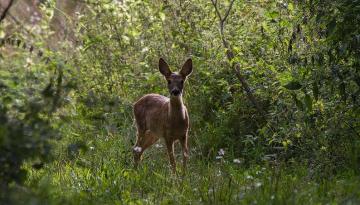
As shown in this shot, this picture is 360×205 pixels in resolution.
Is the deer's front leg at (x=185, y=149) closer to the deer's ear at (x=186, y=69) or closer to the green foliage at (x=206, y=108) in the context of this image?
the green foliage at (x=206, y=108)

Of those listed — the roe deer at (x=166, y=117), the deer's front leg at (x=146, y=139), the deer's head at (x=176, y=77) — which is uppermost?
the deer's head at (x=176, y=77)

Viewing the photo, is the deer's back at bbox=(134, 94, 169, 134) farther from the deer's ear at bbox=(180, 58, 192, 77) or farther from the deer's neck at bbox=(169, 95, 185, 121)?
the deer's ear at bbox=(180, 58, 192, 77)

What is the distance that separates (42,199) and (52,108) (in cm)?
61

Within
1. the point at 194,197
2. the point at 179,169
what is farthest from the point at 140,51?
the point at 194,197

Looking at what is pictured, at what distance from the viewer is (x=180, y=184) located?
22.5 ft

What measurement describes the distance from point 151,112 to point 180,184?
3.07 meters

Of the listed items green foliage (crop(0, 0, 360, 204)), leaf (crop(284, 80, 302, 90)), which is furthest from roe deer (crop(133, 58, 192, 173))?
leaf (crop(284, 80, 302, 90))

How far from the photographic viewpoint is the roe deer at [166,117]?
29.9ft

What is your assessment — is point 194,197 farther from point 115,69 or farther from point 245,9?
point 115,69

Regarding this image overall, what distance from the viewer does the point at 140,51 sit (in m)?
11.4

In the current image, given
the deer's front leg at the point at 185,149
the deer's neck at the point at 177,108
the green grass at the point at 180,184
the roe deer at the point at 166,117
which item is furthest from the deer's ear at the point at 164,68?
the green grass at the point at 180,184

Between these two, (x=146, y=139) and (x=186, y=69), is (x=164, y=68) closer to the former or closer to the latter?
(x=186, y=69)

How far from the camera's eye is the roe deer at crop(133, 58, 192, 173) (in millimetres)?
9117

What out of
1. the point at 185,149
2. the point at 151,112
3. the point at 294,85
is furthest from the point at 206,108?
the point at 294,85
